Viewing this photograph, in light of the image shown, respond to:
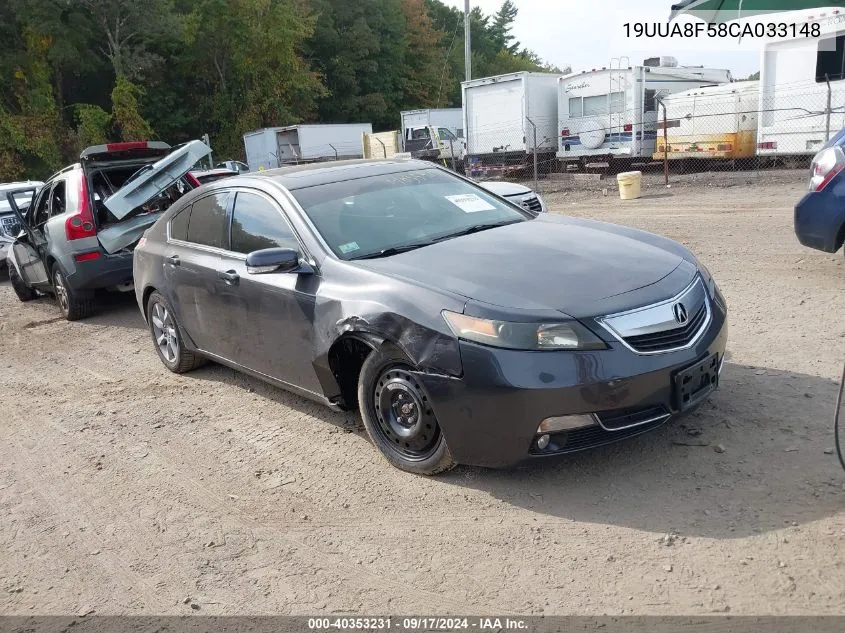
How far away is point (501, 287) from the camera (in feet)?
11.8

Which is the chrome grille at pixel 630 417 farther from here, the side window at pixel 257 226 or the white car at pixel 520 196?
the white car at pixel 520 196

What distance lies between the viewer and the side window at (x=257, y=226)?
179 inches

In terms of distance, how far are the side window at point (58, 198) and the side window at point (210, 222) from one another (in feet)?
13.3

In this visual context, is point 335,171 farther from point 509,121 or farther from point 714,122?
point 509,121

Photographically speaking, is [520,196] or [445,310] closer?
[445,310]

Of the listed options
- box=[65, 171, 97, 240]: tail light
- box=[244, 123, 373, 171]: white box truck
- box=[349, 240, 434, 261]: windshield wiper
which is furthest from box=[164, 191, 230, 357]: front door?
box=[244, 123, 373, 171]: white box truck

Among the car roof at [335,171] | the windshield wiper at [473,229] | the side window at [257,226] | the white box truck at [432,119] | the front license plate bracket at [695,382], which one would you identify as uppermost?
the white box truck at [432,119]

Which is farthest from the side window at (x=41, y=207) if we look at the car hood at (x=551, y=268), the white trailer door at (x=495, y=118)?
the white trailer door at (x=495, y=118)

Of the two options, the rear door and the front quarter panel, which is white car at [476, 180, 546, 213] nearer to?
the front quarter panel

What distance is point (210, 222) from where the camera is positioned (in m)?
5.29

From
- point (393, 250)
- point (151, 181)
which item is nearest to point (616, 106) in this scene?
point (151, 181)

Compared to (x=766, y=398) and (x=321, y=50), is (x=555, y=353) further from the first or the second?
(x=321, y=50)

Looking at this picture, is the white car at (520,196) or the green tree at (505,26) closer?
the white car at (520,196)

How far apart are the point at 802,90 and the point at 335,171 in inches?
605
